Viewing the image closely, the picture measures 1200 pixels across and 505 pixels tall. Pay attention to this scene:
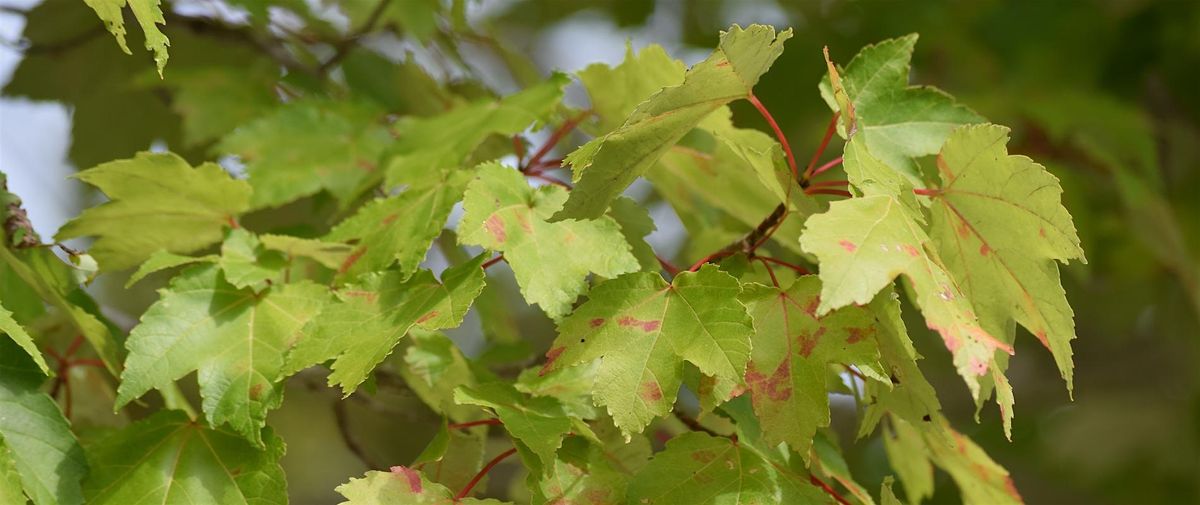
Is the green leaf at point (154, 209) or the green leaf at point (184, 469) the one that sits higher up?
the green leaf at point (154, 209)

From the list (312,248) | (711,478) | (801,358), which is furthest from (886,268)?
(312,248)

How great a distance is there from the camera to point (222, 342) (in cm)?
95

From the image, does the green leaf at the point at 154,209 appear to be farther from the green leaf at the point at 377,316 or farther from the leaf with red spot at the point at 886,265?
the leaf with red spot at the point at 886,265

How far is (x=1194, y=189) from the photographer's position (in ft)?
9.39

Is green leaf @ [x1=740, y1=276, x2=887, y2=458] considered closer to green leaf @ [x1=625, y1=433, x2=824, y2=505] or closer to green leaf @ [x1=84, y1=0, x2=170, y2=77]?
green leaf @ [x1=625, y1=433, x2=824, y2=505]

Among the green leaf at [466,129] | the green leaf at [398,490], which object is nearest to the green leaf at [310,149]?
the green leaf at [466,129]

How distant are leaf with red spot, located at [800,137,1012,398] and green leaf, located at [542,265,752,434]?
107 millimetres

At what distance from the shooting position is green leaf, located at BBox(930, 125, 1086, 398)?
2.82 ft

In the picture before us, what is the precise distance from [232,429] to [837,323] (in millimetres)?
523

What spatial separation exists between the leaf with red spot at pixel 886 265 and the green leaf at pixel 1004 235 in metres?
0.07

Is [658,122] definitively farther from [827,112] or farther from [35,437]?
[827,112]

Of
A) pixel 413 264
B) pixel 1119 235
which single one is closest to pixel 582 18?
pixel 1119 235

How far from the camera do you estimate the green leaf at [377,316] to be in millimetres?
869

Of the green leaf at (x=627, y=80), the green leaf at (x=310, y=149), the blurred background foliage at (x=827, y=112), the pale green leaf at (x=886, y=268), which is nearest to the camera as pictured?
the pale green leaf at (x=886, y=268)
